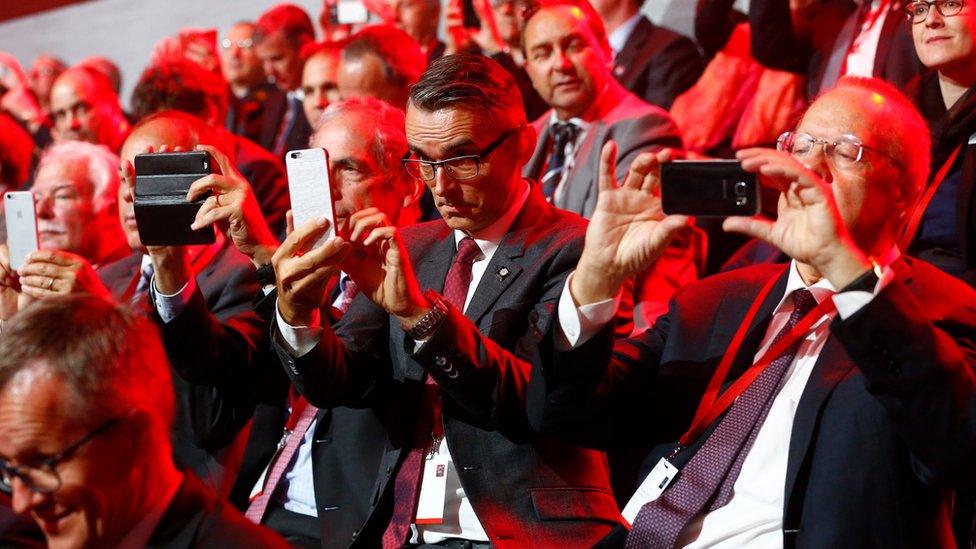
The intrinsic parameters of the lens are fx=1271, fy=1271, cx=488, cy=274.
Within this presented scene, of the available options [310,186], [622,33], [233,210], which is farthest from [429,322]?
[622,33]

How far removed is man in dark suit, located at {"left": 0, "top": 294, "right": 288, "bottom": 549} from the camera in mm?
1790

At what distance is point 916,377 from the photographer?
195cm

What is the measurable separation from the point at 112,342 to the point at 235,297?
5.64 feet

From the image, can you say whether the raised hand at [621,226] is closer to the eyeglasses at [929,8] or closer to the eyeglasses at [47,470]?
the eyeglasses at [47,470]

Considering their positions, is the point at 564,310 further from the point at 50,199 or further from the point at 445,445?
the point at 50,199

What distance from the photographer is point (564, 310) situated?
7.59ft

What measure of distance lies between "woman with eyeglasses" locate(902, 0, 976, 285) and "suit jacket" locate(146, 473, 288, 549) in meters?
1.87

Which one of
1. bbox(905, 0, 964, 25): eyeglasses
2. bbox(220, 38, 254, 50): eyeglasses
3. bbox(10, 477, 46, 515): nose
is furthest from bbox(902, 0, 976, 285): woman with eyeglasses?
bbox(220, 38, 254, 50): eyeglasses

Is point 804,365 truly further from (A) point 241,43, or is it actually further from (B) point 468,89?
(A) point 241,43

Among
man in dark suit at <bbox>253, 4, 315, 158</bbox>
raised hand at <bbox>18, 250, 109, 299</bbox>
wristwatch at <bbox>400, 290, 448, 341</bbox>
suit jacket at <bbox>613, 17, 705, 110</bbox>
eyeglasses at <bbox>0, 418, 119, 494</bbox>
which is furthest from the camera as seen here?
man in dark suit at <bbox>253, 4, 315, 158</bbox>

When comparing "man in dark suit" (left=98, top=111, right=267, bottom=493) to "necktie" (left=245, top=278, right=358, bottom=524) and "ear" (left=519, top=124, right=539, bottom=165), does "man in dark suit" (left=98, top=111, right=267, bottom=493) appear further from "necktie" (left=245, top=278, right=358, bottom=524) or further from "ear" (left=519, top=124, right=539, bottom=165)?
"ear" (left=519, top=124, right=539, bottom=165)

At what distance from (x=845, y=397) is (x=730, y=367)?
11.1 inches

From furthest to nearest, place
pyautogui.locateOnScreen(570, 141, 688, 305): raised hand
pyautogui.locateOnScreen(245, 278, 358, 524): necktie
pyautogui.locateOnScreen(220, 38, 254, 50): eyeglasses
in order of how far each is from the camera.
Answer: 1. pyautogui.locateOnScreen(220, 38, 254, 50): eyeglasses
2. pyautogui.locateOnScreen(245, 278, 358, 524): necktie
3. pyautogui.locateOnScreen(570, 141, 688, 305): raised hand

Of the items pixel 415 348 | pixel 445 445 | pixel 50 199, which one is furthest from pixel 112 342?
pixel 50 199
